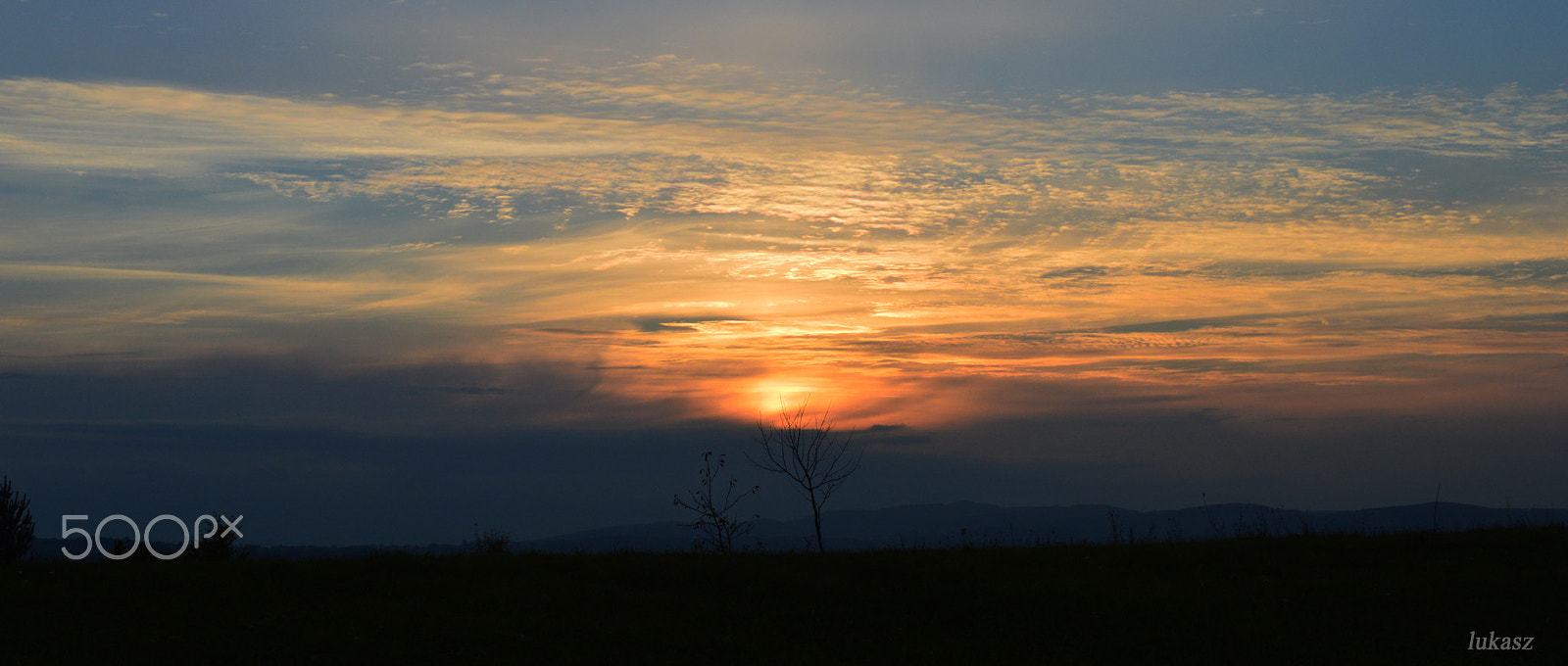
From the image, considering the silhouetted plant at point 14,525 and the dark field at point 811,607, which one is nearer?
the dark field at point 811,607

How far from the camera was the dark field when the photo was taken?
17172 mm

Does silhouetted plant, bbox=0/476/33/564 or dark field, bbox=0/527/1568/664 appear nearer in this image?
dark field, bbox=0/527/1568/664

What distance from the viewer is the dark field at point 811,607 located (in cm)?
1717

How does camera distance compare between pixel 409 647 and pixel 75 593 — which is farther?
pixel 75 593

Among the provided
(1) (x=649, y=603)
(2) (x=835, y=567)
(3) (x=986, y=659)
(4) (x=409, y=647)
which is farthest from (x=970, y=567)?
(4) (x=409, y=647)

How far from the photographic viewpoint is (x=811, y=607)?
2019 centimetres

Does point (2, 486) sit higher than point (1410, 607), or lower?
higher

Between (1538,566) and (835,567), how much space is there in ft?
48.3

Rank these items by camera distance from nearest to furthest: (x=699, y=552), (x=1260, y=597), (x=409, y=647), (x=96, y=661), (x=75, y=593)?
1. (x=96, y=661)
2. (x=409, y=647)
3. (x=75, y=593)
4. (x=1260, y=597)
5. (x=699, y=552)

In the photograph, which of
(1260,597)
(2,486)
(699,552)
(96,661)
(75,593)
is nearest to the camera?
(96,661)

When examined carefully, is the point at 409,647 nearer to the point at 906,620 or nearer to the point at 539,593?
the point at 539,593

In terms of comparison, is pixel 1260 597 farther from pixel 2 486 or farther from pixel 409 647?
pixel 2 486

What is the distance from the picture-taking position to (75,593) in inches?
738

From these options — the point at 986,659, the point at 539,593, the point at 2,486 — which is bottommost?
the point at 986,659
